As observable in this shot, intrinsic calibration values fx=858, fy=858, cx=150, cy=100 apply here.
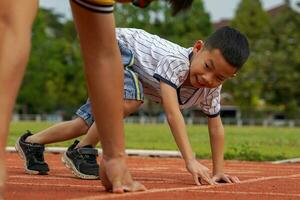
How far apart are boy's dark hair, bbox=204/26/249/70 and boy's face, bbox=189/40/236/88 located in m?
0.03

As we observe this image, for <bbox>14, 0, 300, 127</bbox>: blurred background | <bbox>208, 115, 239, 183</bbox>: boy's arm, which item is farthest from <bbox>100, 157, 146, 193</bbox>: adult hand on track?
<bbox>14, 0, 300, 127</bbox>: blurred background

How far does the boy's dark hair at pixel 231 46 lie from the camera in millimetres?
4965

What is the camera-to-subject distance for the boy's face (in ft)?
16.3

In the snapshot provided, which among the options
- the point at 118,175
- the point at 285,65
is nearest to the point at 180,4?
the point at 118,175

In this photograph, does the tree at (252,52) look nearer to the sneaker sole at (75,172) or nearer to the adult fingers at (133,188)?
the sneaker sole at (75,172)

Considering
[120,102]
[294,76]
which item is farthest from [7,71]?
[294,76]

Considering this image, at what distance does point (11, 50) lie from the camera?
328 centimetres

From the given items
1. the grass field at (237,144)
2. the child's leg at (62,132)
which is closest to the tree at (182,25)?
the grass field at (237,144)

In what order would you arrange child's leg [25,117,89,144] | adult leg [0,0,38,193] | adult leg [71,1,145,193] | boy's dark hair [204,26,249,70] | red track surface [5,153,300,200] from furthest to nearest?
child's leg [25,117,89,144], boy's dark hair [204,26,249,70], red track surface [5,153,300,200], adult leg [71,1,145,193], adult leg [0,0,38,193]

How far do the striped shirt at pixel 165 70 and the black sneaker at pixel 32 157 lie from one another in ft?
2.76

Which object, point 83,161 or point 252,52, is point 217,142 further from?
point 252,52

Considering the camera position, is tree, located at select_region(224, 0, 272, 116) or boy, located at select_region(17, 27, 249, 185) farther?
tree, located at select_region(224, 0, 272, 116)

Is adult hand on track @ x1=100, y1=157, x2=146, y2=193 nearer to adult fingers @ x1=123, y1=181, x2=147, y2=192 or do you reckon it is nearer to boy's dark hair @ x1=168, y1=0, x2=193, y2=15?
adult fingers @ x1=123, y1=181, x2=147, y2=192

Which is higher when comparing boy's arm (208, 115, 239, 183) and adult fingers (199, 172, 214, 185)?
boy's arm (208, 115, 239, 183)
